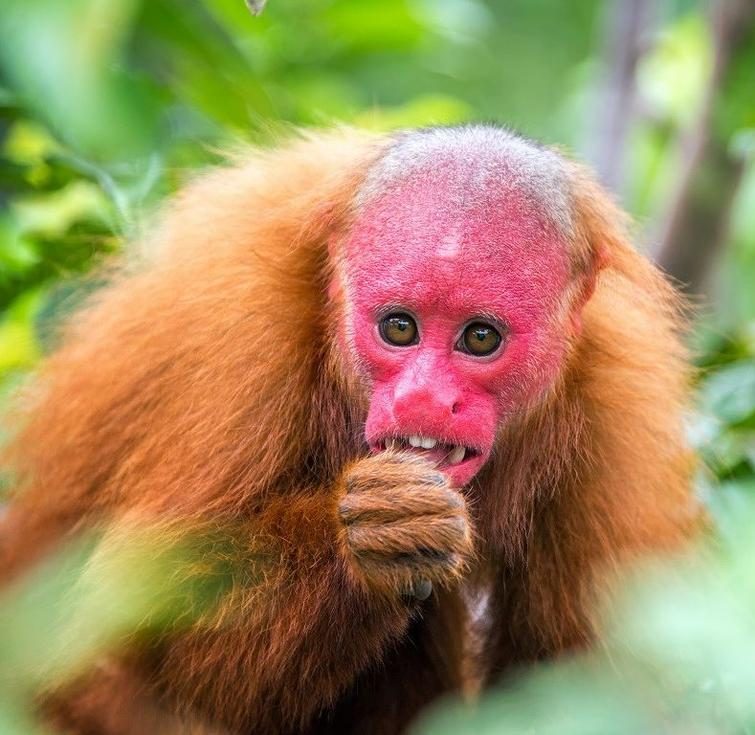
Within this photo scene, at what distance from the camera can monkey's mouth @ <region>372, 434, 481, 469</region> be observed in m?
3.09

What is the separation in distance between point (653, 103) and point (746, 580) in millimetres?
6070

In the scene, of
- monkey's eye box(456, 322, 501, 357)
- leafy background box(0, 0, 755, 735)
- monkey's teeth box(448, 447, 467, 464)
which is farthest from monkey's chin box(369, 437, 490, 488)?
leafy background box(0, 0, 755, 735)

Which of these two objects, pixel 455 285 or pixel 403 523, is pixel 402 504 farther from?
pixel 455 285

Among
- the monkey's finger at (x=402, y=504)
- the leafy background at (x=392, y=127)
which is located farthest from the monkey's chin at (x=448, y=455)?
the leafy background at (x=392, y=127)

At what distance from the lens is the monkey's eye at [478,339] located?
315cm

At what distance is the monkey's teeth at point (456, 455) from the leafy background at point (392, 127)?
0.54 meters

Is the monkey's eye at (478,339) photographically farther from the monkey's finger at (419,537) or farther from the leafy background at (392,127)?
the leafy background at (392,127)

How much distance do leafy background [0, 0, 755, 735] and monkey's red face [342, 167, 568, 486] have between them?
2.04 feet

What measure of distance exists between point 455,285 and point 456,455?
428mm

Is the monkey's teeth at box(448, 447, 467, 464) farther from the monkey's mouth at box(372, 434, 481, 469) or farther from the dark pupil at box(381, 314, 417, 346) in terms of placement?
the dark pupil at box(381, 314, 417, 346)

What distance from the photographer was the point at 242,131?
465cm

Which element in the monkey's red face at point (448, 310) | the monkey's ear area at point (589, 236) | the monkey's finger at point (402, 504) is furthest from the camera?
the monkey's ear area at point (589, 236)

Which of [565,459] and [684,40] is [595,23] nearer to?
[684,40]

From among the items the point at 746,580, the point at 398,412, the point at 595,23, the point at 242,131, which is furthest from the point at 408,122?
the point at 595,23
